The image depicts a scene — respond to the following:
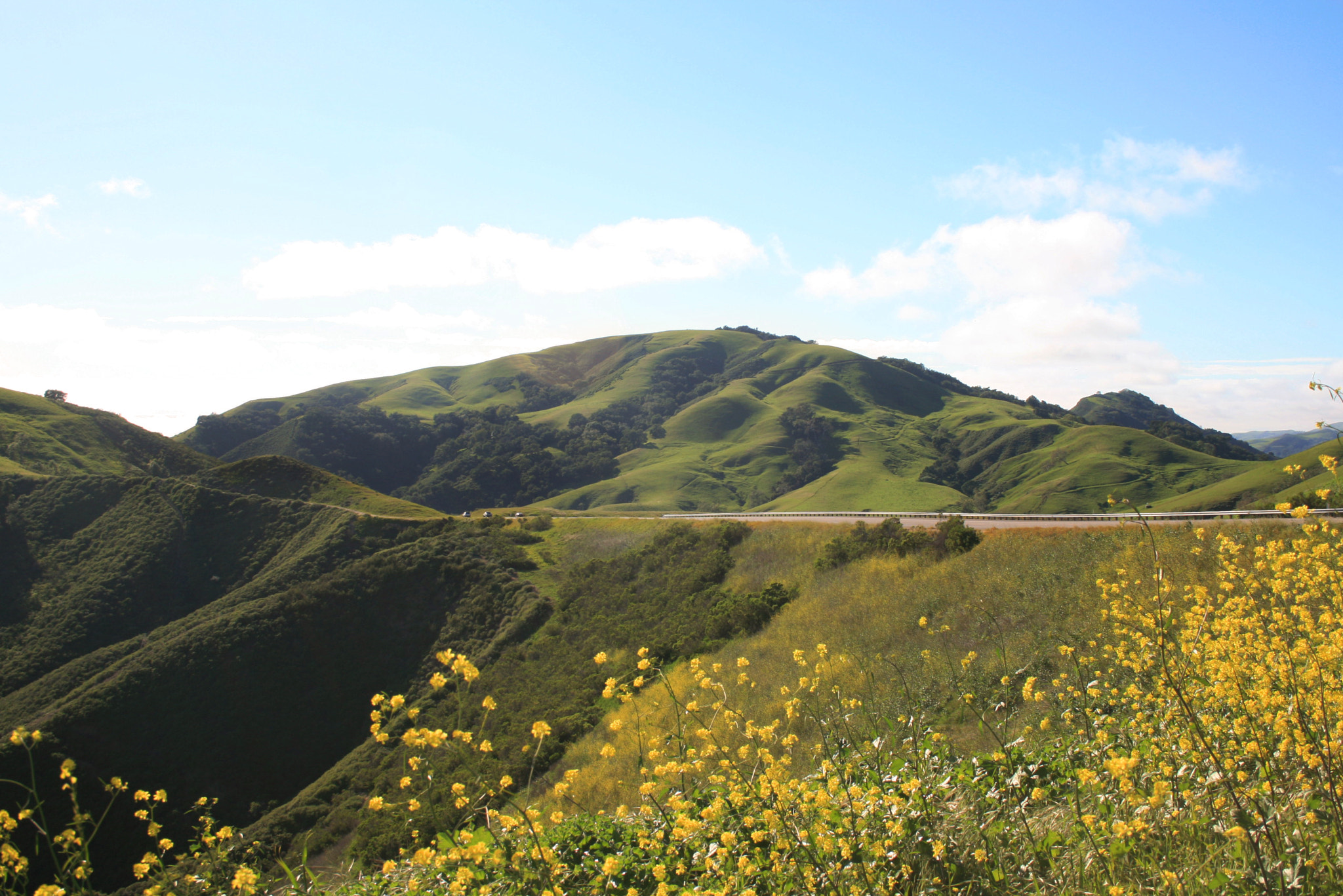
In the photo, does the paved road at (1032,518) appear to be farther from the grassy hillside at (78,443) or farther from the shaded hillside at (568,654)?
the grassy hillside at (78,443)

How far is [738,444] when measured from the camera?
12412cm

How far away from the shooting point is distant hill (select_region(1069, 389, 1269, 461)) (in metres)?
108

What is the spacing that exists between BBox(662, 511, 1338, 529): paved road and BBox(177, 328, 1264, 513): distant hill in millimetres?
46188

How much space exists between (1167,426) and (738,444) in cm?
7142

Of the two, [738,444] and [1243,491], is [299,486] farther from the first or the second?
[738,444]

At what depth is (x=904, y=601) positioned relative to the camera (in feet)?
59.7

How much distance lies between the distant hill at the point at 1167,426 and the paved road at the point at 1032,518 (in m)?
98.3

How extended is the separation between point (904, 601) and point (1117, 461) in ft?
293

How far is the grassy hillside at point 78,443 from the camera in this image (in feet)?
187

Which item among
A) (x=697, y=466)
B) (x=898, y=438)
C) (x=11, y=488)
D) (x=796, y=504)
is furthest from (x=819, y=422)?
(x=11, y=488)

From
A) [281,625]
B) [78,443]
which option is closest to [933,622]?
[281,625]

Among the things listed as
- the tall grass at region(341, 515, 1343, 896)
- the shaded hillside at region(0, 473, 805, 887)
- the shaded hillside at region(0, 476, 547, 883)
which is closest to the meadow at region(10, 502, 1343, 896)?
the tall grass at region(341, 515, 1343, 896)

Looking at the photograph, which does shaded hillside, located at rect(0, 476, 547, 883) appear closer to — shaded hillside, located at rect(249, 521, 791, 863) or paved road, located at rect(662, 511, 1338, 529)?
shaded hillside, located at rect(249, 521, 791, 863)

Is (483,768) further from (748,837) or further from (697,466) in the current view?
(697,466)
